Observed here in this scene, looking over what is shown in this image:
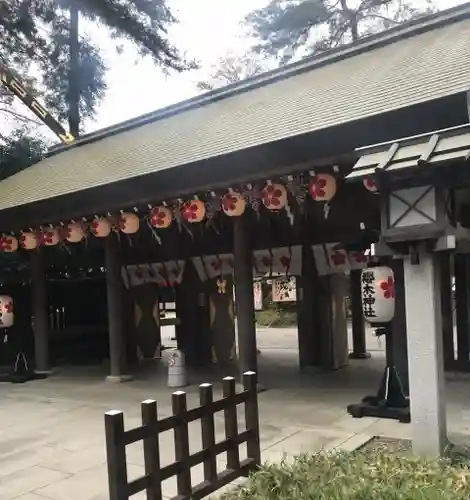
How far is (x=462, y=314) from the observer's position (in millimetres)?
10086

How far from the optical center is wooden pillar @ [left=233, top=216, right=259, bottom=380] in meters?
8.79

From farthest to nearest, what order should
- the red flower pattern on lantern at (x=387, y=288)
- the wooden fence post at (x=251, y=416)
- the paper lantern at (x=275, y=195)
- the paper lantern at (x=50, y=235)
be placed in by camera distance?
the paper lantern at (x=50, y=235), the paper lantern at (x=275, y=195), the red flower pattern on lantern at (x=387, y=288), the wooden fence post at (x=251, y=416)

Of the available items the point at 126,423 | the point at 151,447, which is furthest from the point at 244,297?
the point at 151,447

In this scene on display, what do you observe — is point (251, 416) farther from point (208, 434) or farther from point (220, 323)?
point (220, 323)

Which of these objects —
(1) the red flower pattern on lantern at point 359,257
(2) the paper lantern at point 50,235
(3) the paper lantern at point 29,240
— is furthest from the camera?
(3) the paper lantern at point 29,240

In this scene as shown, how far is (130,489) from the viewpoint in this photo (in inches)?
151

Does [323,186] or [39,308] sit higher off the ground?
[323,186]

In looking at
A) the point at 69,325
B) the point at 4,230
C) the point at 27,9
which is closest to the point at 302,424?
the point at 4,230

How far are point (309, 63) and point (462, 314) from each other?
263 inches

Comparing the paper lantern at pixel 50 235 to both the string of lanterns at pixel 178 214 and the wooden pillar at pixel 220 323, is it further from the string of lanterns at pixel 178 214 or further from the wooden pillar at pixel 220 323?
the wooden pillar at pixel 220 323

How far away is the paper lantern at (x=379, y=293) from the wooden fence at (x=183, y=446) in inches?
92.5

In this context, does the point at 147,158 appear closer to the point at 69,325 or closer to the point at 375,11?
the point at 69,325

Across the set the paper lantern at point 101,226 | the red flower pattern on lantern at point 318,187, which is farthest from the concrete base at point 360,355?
the red flower pattern on lantern at point 318,187

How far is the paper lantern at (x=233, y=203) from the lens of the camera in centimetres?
823
